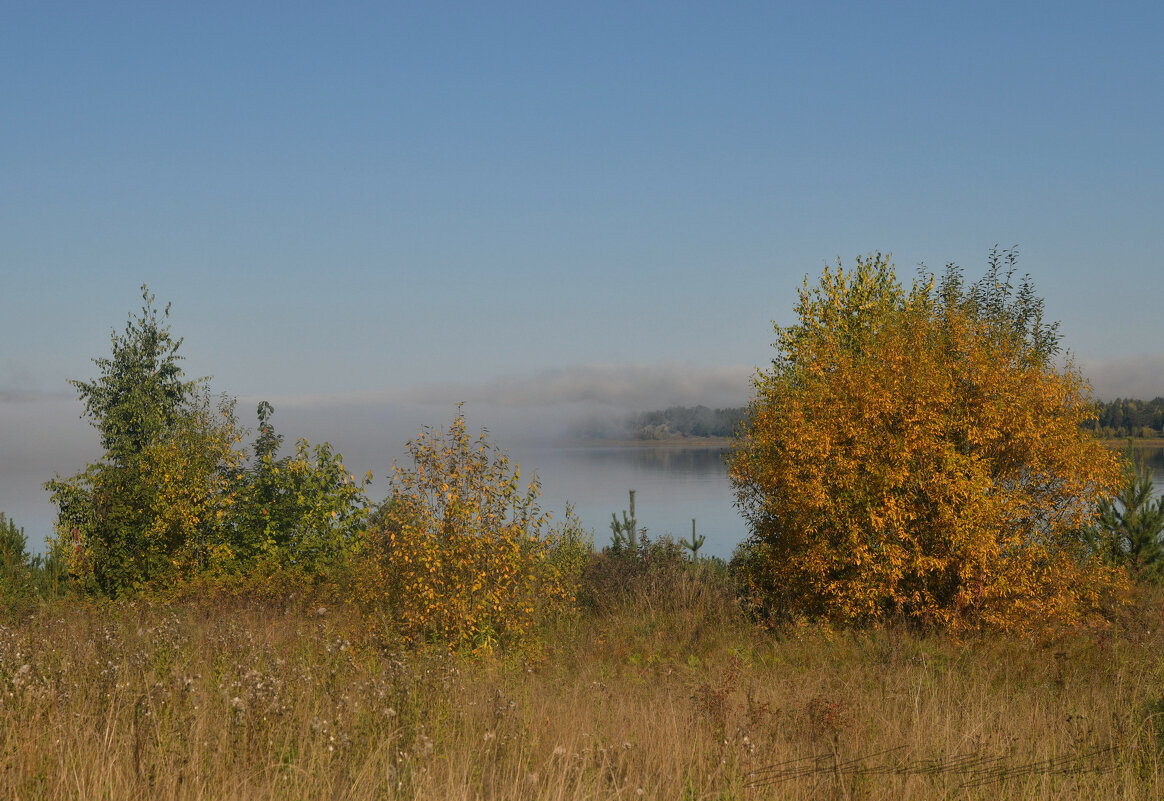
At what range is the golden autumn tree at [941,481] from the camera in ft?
44.5

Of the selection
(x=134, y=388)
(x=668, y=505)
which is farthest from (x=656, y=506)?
(x=134, y=388)

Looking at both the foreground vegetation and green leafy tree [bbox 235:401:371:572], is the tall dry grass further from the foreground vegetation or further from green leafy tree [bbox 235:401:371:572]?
green leafy tree [bbox 235:401:371:572]

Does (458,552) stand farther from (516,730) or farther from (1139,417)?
(1139,417)

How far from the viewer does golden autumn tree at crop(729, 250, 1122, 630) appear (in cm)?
1356

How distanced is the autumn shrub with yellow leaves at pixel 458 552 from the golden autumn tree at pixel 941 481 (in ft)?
16.9

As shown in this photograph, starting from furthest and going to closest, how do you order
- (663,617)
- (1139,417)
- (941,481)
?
1. (1139,417)
2. (663,617)
3. (941,481)

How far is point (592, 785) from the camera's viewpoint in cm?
508

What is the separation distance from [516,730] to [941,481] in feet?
31.3

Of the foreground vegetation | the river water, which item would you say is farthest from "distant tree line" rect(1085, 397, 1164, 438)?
the foreground vegetation

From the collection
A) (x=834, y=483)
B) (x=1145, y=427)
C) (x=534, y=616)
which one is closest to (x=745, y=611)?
(x=834, y=483)

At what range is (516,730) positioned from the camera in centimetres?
603

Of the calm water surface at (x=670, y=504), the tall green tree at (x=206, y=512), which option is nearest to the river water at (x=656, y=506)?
the calm water surface at (x=670, y=504)

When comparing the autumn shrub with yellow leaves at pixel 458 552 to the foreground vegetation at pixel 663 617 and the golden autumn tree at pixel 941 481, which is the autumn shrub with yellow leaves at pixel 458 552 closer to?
the foreground vegetation at pixel 663 617

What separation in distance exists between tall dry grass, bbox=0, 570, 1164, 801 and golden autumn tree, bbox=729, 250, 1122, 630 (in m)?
3.36
